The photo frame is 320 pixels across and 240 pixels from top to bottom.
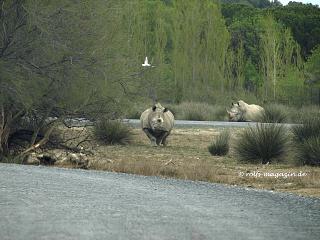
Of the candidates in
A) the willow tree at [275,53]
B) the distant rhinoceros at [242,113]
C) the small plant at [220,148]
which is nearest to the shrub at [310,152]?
the small plant at [220,148]

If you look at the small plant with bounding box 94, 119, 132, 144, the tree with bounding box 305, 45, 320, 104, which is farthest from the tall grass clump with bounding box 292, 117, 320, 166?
the tree with bounding box 305, 45, 320, 104

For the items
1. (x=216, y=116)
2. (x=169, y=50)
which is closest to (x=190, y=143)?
(x=216, y=116)

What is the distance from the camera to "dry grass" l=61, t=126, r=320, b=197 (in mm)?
15648

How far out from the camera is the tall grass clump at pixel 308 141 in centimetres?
1969

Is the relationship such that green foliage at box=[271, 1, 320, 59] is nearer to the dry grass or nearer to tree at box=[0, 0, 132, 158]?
the dry grass

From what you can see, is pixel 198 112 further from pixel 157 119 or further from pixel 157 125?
pixel 157 125

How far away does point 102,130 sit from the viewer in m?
27.8

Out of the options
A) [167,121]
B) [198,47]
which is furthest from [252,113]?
[167,121]

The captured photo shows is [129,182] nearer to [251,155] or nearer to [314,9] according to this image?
[251,155]

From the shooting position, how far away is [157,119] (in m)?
28.1

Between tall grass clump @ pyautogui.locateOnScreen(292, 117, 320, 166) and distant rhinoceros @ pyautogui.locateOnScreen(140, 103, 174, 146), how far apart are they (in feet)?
20.0

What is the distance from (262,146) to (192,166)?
3484 mm

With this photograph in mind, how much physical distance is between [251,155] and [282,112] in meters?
23.1

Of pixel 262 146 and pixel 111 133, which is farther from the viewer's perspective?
pixel 111 133
